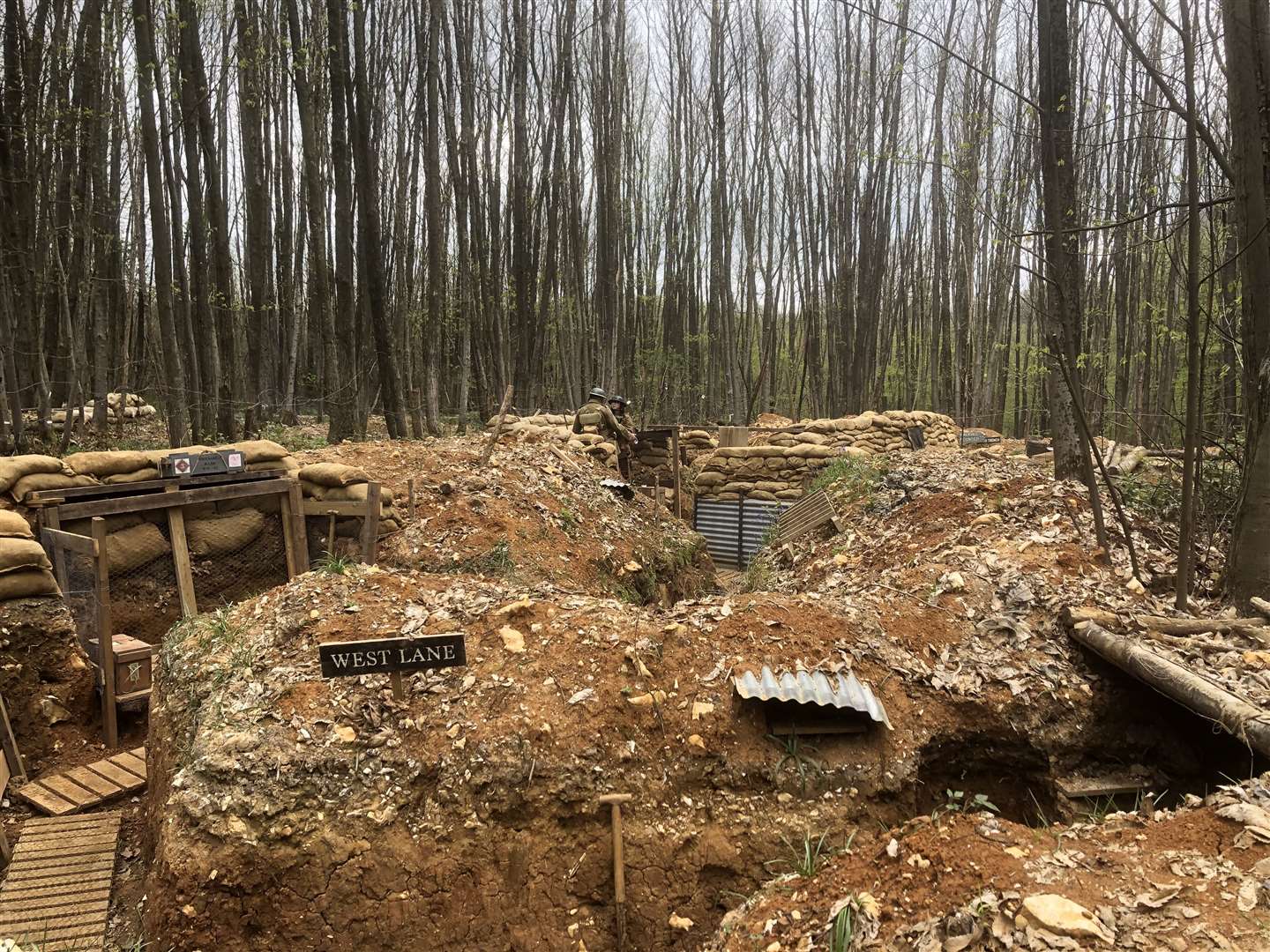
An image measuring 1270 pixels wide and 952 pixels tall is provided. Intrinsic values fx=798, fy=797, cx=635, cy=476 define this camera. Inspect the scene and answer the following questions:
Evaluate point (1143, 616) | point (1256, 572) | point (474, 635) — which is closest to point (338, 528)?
point (474, 635)

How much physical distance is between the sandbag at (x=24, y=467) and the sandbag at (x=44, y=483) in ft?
0.10

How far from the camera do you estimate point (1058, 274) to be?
5504 millimetres

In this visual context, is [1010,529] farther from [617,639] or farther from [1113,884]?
[1113,884]

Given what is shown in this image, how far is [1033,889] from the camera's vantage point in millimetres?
2662

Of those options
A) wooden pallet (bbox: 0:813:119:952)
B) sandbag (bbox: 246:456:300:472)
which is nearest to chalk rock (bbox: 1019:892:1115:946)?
wooden pallet (bbox: 0:813:119:952)

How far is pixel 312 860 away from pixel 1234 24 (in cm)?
656

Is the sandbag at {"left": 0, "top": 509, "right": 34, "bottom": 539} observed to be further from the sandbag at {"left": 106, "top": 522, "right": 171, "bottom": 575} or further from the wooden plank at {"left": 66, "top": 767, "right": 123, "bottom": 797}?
the wooden plank at {"left": 66, "top": 767, "right": 123, "bottom": 797}

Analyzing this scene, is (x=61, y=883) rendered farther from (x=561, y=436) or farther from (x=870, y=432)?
(x=870, y=432)

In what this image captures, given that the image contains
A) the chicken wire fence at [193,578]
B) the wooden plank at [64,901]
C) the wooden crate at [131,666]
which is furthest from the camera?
the chicken wire fence at [193,578]

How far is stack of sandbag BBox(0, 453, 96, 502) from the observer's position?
5.95 metres

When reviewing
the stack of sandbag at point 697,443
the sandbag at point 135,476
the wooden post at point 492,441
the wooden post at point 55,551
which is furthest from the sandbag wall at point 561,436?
the wooden post at point 55,551

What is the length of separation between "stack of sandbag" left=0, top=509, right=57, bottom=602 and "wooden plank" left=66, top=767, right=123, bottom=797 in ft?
4.32

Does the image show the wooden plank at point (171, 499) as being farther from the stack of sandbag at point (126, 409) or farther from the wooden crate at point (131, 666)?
the stack of sandbag at point (126, 409)

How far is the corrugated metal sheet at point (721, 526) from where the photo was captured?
12.5 meters
